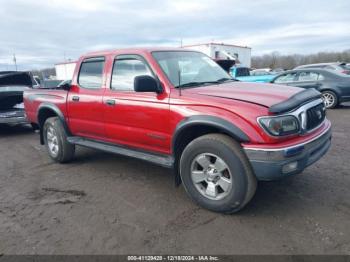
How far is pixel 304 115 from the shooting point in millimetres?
3289

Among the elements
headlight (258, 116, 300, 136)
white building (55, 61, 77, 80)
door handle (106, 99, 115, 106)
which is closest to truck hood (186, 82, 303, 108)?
headlight (258, 116, 300, 136)

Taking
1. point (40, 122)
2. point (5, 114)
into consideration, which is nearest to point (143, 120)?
point (40, 122)

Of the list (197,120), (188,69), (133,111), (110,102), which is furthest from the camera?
(110,102)

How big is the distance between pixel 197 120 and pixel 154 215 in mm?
1174

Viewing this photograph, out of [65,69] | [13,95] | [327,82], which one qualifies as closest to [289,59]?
[65,69]

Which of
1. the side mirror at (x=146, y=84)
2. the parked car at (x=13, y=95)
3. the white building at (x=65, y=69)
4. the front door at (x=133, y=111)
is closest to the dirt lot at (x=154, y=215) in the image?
the front door at (x=133, y=111)

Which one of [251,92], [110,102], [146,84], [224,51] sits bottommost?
[110,102]

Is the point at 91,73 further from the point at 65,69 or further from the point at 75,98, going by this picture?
the point at 65,69

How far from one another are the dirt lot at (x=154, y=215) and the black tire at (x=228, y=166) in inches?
5.8

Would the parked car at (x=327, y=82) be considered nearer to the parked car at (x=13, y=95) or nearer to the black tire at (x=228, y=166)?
the black tire at (x=228, y=166)

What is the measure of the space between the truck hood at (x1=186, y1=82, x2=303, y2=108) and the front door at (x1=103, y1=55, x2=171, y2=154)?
507mm

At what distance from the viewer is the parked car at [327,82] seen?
34.5 ft

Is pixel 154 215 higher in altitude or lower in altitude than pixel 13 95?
lower

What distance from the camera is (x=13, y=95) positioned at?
28.5 ft
